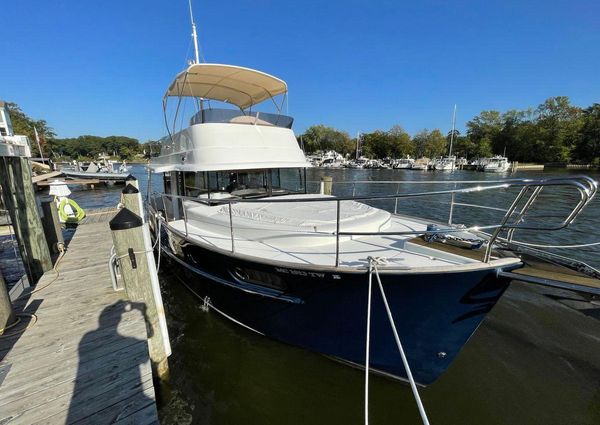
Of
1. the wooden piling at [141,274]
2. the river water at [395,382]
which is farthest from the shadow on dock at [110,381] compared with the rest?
the river water at [395,382]

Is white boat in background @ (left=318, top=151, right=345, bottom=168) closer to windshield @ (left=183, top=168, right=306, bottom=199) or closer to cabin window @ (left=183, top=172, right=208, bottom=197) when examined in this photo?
windshield @ (left=183, top=168, right=306, bottom=199)

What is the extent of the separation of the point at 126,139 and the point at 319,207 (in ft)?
553

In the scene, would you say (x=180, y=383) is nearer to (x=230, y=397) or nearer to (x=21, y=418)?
(x=230, y=397)

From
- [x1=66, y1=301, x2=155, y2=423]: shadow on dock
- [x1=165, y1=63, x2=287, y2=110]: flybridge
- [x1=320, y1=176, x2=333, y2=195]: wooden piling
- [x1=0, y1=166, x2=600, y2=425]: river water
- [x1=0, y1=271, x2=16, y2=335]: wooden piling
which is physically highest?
[x1=165, y1=63, x2=287, y2=110]: flybridge

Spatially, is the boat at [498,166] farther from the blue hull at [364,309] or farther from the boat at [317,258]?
the blue hull at [364,309]

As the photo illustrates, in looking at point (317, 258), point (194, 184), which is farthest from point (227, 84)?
point (317, 258)

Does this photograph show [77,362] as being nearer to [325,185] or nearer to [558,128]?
[325,185]

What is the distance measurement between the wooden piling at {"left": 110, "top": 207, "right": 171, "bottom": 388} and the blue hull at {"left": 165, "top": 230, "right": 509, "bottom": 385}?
3.20 ft

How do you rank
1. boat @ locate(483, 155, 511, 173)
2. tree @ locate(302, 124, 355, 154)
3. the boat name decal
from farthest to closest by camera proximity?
tree @ locate(302, 124, 355, 154)
boat @ locate(483, 155, 511, 173)
the boat name decal

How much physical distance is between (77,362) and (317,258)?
2784 millimetres

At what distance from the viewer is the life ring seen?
34.6 ft

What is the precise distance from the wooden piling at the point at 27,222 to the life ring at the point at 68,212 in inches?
232

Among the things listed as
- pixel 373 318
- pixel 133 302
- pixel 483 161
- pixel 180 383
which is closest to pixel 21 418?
pixel 133 302

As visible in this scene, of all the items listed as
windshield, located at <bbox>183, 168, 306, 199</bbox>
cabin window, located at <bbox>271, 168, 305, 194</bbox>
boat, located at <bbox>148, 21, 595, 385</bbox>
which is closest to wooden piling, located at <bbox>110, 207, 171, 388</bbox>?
boat, located at <bbox>148, 21, 595, 385</bbox>
